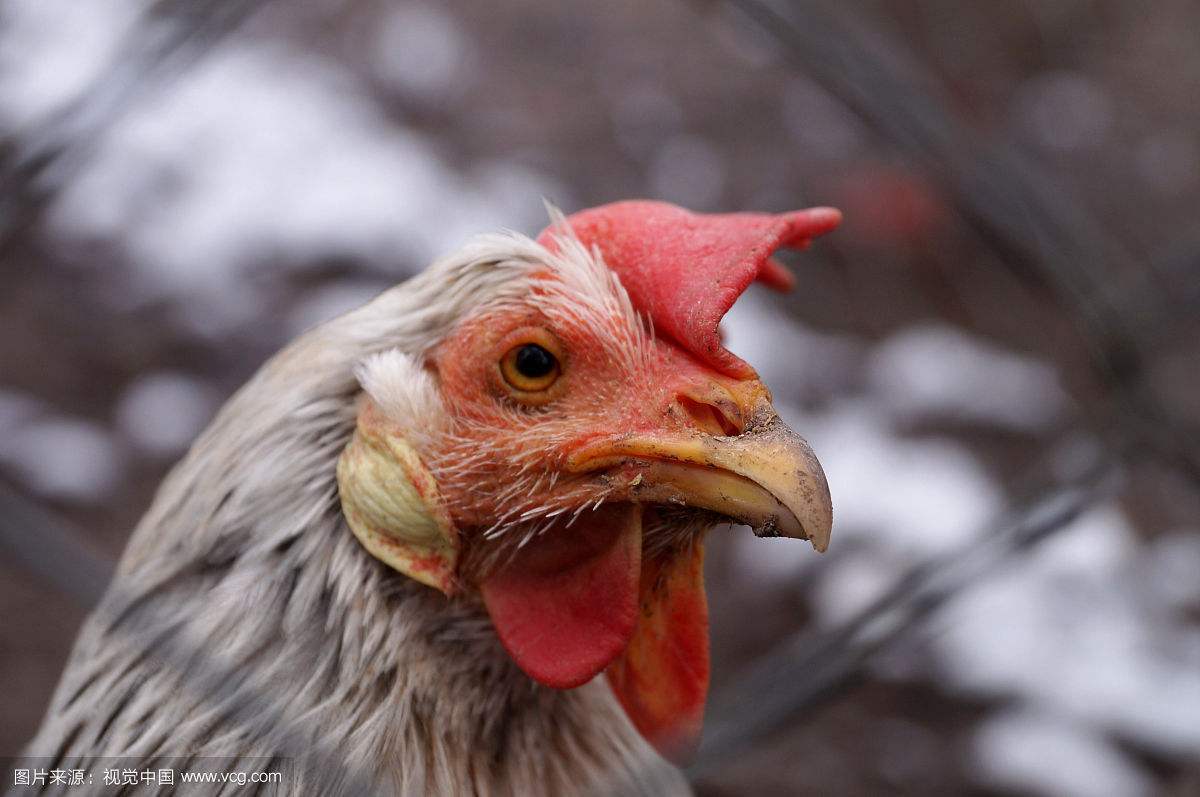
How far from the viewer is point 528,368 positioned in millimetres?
1356

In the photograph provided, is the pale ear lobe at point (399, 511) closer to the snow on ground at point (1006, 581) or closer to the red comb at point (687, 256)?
the red comb at point (687, 256)

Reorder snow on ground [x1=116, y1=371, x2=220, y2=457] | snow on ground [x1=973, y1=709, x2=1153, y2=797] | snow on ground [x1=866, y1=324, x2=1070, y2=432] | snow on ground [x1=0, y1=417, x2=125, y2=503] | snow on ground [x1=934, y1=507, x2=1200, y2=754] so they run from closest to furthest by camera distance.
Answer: snow on ground [x1=973, y1=709, x2=1153, y2=797]
snow on ground [x1=934, y1=507, x2=1200, y2=754]
snow on ground [x1=0, y1=417, x2=125, y2=503]
snow on ground [x1=116, y1=371, x2=220, y2=457]
snow on ground [x1=866, y1=324, x2=1070, y2=432]

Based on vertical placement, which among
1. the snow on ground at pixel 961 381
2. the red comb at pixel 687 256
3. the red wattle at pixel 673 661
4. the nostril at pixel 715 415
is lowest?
the red wattle at pixel 673 661

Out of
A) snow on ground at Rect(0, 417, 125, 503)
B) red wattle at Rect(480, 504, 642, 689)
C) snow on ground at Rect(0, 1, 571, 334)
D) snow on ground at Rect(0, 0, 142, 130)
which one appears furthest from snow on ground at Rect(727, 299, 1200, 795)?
snow on ground at Rect(0, 0, 142, 130)

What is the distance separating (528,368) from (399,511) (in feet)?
0.73

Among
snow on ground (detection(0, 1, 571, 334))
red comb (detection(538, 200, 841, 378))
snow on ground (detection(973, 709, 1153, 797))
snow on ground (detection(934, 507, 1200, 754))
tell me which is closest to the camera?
red comb (detection(538, 200, 841, 378))

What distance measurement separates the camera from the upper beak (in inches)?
46.8

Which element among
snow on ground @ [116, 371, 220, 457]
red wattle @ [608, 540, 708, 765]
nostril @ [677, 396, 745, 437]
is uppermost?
snow on ground @ [116, 371, 220, 457]

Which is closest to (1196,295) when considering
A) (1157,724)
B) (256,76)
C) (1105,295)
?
(1105,295)

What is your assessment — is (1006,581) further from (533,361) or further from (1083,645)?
(533,361)

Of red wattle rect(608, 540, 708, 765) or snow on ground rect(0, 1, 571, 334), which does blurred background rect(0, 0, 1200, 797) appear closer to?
snow on ground rect(0, 1, 571, 334)

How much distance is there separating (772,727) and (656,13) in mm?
4064

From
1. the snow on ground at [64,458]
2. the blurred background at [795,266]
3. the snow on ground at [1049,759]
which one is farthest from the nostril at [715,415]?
the snow on ground at [64,458]

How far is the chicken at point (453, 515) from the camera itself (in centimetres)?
132
